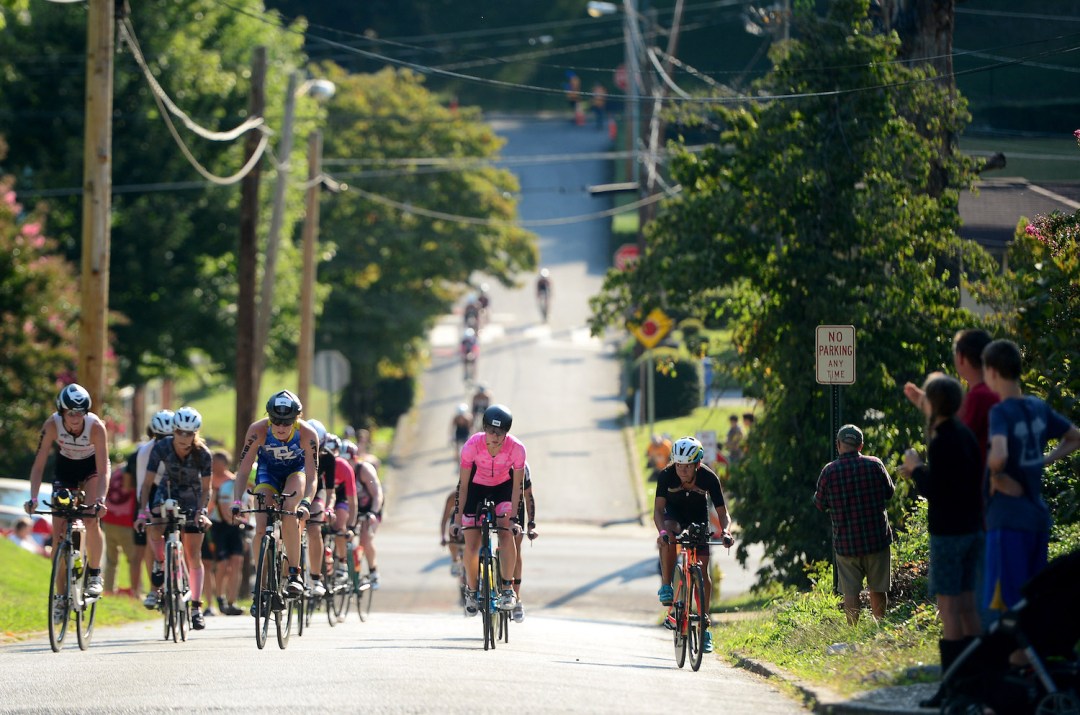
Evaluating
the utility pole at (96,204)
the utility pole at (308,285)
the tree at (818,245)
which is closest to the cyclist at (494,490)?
the tree at (818,245)

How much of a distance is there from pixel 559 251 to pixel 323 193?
2416cm

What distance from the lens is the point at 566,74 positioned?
82.7m

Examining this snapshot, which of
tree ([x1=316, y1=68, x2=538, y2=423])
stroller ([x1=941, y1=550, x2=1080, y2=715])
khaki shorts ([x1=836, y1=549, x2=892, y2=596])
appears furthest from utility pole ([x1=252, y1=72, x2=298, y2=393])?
stroller ([x1=941, y1=550, x2=1080, y2=715])

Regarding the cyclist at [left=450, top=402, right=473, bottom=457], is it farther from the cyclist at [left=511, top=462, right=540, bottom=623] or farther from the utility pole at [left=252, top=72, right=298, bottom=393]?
the cyclist at [left=511, top=462, right=540, bottom=623]

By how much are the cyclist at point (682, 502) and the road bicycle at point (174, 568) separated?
4005 mm

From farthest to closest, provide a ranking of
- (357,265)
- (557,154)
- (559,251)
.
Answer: (557,154) → (559,251) → (357,265)

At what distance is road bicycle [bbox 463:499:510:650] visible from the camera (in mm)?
13742

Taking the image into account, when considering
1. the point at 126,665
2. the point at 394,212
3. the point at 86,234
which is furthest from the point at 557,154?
the point at 126,665

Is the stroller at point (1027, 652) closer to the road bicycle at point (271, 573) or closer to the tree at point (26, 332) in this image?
the road bicycle at point (271, 573)

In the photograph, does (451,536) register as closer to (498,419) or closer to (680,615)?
(498,419)

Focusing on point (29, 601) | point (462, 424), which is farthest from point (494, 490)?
point (462, 424)

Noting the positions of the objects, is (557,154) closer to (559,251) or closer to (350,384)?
(559,251)

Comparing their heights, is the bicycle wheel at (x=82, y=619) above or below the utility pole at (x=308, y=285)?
below

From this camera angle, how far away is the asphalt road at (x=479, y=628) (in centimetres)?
1007
